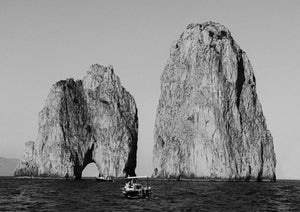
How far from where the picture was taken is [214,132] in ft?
652

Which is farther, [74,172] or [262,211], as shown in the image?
[74,172]

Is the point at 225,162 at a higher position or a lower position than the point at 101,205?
higher

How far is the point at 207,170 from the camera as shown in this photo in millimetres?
195125

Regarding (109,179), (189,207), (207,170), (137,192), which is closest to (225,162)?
(207,170)

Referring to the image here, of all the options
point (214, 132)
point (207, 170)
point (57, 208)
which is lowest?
point (57, 208)

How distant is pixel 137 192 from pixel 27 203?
78.9 feet

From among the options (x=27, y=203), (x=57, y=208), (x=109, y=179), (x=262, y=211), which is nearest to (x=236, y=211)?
(x=262, y=211)

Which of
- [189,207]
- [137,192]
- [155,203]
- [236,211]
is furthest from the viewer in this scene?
[137,192]

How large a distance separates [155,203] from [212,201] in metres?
10.8

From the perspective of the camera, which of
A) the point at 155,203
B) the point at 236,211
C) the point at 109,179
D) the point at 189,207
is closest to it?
the point at 236,211

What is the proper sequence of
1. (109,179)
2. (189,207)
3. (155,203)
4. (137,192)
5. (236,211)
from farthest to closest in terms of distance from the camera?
(109,179)
(137,192)
(155,203)
(189,207)
(236,211)

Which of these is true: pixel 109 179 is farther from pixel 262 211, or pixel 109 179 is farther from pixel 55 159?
pixel 262 211

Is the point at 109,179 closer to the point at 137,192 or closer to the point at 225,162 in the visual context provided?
the point at 225,162

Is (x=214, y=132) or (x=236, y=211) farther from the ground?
(x=214, y=132)
